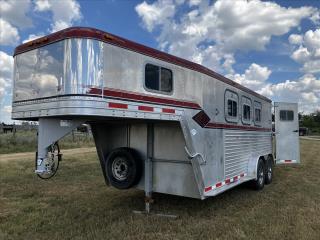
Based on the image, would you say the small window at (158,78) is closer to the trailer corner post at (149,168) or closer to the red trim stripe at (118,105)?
the red trim stripe at (118,105)

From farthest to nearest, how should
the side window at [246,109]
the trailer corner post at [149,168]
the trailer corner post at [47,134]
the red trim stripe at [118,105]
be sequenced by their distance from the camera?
the side window at [246,109] < the trailer corner post at [149,168] < the trailer corner post at [47,134] < the red trim stripe at [118,105]

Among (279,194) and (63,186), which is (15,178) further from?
(279,194)

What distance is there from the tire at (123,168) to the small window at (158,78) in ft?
4.80

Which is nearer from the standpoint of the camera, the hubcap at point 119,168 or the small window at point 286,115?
the hubcap at point 119,168

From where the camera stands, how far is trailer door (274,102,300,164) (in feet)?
33.4

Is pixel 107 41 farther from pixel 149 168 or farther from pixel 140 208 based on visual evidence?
pixel 140 208

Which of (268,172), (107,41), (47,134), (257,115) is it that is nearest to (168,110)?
(107,41)

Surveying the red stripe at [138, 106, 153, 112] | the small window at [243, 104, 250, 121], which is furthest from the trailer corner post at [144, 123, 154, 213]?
the small window at [243, 104, 250, 121]

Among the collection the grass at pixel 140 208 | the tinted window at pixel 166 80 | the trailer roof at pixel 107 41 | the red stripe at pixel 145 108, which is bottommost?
the grass at pixel 140 208

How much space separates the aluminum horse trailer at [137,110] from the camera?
4.29 m

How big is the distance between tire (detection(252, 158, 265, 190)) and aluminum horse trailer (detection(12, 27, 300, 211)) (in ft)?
0.81

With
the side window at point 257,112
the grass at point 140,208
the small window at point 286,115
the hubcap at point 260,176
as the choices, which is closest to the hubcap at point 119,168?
the grass at point 140,208

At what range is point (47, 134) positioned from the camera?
485cm

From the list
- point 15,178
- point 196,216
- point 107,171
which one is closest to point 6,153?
point 15,178
